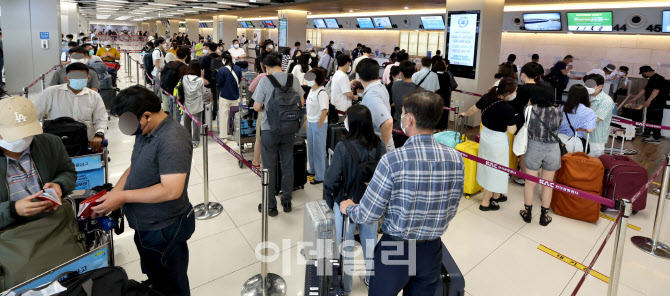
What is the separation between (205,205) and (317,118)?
1.75m

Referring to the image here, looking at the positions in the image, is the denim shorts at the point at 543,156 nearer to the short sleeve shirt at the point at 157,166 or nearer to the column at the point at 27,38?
the short sleeve shirt at the point at 157,166

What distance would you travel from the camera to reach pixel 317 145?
511 cm

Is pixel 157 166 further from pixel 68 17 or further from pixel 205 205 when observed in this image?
pixel 68 17

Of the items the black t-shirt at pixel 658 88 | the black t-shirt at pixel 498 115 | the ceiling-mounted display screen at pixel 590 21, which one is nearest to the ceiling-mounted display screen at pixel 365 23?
the ceiling-mounted display screen at pixel 590 21

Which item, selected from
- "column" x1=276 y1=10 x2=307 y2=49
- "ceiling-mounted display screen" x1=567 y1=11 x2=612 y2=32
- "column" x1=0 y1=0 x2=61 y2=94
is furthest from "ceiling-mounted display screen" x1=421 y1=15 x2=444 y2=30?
"column" x1=0 y1=0 x2=61 y2=94

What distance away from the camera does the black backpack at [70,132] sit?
11.5 ft

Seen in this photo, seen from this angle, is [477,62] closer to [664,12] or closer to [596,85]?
[596,85]

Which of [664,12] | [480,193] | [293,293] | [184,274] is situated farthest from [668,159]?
[664,12]

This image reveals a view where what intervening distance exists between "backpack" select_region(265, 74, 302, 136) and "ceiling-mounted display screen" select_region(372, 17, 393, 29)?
15022mm

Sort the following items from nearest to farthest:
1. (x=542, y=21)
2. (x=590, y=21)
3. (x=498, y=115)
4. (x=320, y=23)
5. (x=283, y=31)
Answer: (x=498, y=115) < (x=590, y=21) < (x=542, y=21) < (x=283, y=31) < (x=320, y=23)

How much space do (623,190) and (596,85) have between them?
149 centimetres

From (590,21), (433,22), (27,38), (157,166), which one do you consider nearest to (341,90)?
(157,166)

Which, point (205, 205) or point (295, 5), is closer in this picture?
point (205, 205)

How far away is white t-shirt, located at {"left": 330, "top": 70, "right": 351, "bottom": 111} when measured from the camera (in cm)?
511
